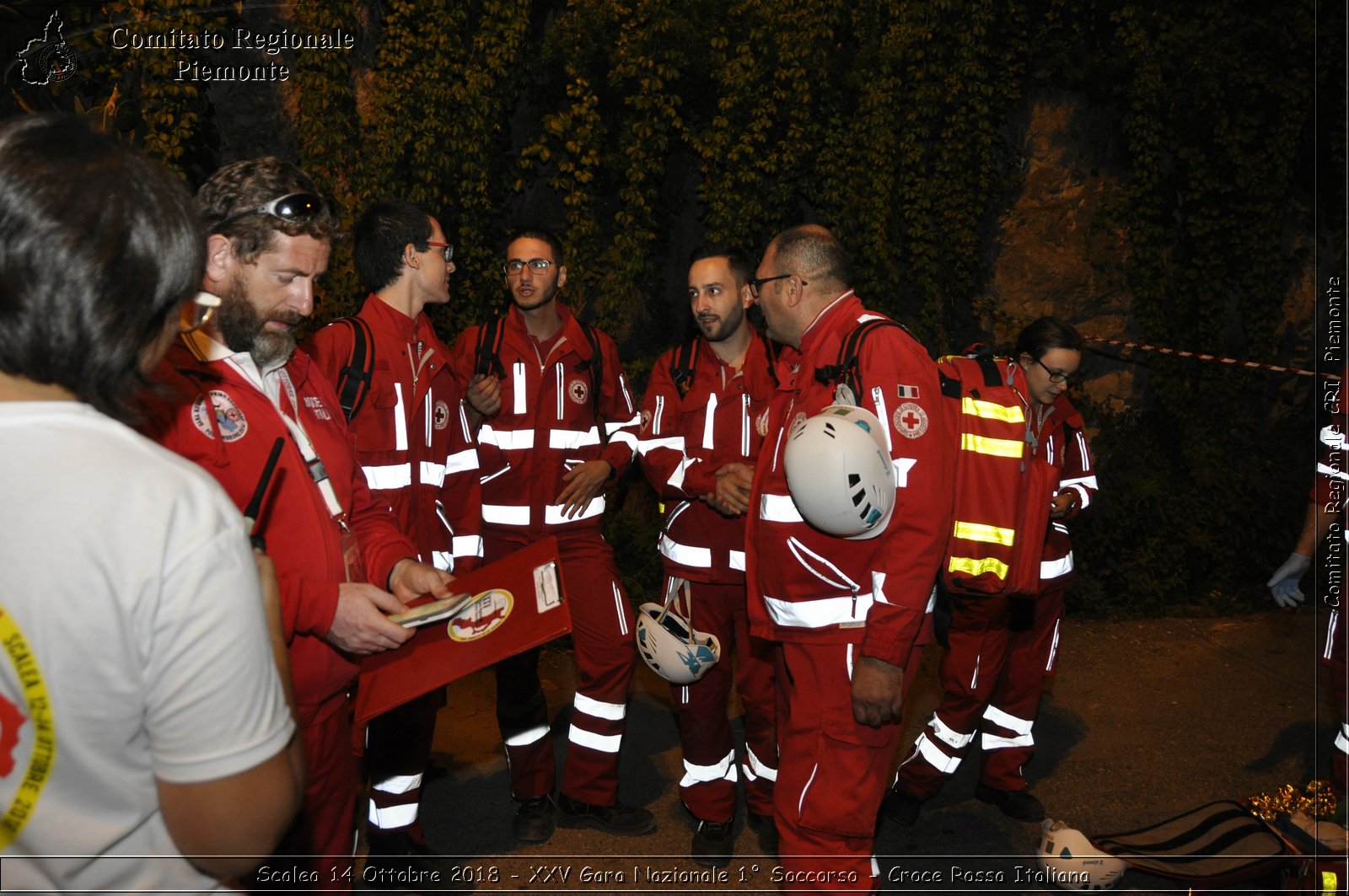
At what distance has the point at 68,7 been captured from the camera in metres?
7.06

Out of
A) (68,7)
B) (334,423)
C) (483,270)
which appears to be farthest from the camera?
(483,270)

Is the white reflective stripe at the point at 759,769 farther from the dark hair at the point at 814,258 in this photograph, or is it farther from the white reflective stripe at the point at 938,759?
the dark hair at the point at 814,258

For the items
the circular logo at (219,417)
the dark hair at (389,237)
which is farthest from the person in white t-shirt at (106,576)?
the dark hair at (389,237)

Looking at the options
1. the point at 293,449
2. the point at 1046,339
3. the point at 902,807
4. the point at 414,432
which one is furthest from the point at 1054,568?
the point at 293,449

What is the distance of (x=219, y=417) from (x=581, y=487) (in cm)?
247

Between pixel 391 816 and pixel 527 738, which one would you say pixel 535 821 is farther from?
pixel 391 816

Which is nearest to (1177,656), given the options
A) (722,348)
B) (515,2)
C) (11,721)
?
(722,348)

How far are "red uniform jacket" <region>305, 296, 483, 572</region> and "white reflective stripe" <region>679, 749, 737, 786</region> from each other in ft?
4.58

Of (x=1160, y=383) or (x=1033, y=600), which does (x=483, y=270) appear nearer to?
(x=1033, y=600)

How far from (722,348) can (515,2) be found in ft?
14.7

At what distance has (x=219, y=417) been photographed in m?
2.45

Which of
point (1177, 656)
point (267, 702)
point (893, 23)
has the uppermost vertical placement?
point (893, 23)

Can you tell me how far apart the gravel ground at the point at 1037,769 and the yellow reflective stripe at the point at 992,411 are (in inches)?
71.4

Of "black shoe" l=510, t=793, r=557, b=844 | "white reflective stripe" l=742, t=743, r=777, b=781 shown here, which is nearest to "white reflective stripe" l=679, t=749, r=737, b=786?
"white reflective stripe" l=742, t=743, r=777, b=781
